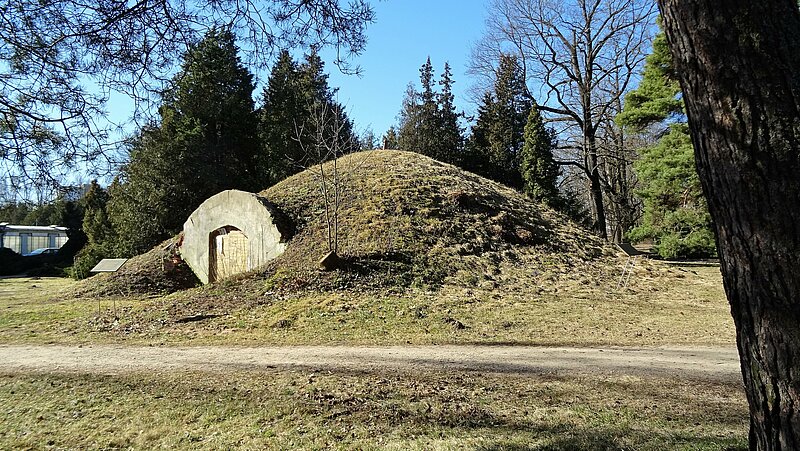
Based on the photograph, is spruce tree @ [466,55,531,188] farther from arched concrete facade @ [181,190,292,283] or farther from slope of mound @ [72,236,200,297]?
slope of mound @ [72,236,200,297]

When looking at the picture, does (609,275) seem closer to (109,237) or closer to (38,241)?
(109,237)

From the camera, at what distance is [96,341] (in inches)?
330

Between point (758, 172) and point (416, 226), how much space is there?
1317 centimetres

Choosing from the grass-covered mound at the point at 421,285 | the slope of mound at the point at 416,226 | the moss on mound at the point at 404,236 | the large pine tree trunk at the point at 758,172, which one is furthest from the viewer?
the slope of mound at the point at 416,226

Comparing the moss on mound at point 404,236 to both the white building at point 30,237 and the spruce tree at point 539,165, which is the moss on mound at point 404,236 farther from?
the white building at point 30,237

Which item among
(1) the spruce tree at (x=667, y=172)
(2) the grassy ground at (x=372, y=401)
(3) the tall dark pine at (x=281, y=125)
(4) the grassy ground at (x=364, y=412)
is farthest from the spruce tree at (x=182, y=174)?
(4) the grassy ground at (x=364, y=412)

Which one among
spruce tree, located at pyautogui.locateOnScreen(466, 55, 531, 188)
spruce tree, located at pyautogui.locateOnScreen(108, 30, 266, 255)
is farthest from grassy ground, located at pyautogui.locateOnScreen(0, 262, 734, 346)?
spruce tree, located at pyautogui.locateOnScreen(466, 55, 531, 188)

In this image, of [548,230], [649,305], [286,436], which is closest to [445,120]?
[548,230]

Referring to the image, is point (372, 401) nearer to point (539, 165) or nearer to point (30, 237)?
point (539, 165)

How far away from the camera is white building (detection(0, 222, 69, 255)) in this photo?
41312 millimetres

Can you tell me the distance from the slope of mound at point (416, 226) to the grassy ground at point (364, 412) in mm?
6403

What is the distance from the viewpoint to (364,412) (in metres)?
4.71

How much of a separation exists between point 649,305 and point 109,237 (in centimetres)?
2365

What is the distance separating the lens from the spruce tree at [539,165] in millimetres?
24891
